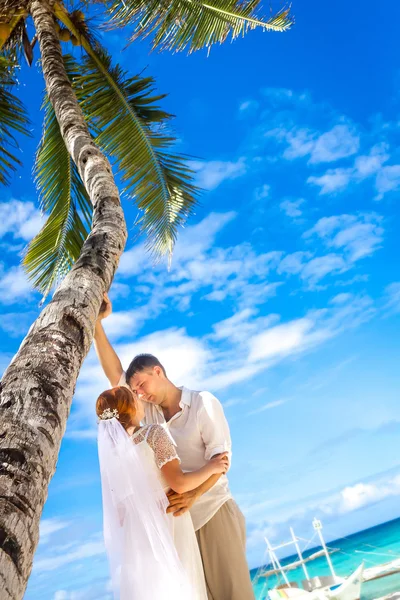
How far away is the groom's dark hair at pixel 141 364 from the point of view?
3.58 m

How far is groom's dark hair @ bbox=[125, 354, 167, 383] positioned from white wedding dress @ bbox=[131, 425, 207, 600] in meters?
0.60

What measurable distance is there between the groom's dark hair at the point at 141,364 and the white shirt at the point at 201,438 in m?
0.26

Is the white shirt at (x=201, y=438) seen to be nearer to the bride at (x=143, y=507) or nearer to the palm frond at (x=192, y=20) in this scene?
the bride at (x=143, y=507)

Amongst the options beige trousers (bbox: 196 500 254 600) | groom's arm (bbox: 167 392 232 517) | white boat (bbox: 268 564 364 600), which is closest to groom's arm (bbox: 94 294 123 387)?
groom's arm (bbox: 167 392 232 517)

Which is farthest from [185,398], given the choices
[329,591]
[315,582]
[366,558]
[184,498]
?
[366,558]

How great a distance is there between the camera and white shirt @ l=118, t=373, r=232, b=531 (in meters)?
3.28

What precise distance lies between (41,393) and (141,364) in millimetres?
1662

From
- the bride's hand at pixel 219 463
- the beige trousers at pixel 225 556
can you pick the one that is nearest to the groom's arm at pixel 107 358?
the bride's hand at pixel 219 463

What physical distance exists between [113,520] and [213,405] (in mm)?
922

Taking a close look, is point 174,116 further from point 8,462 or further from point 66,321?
point 8,462

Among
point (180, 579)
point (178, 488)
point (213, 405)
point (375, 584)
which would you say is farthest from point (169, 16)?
point (375, 584)

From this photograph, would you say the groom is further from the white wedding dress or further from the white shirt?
the white wedding dress

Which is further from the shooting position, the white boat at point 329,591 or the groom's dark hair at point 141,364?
the white boat at point 329,591

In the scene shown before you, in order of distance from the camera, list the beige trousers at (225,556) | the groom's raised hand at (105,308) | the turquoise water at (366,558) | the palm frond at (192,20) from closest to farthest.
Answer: the beige trousers at (225,556)
the groom's raised hand at (105,308)
the palm frond at (192,20)
the turquoise water at (366,558)
